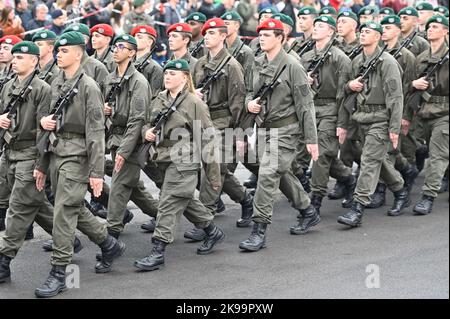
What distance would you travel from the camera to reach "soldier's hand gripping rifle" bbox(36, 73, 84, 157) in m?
7.87

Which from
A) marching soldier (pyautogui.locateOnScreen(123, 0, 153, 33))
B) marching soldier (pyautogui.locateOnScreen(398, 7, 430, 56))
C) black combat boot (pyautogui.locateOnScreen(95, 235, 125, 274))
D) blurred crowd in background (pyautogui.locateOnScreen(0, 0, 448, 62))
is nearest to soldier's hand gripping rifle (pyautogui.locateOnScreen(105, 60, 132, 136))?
black combat boot (pyautogui.locateOnScreen(95, 235, 125, 274))

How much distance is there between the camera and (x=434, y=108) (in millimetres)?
10453

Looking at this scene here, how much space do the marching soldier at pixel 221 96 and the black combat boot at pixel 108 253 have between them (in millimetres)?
1231

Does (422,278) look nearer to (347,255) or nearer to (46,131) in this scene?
(347,255)

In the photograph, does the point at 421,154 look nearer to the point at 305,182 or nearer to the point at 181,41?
the point at 305,182

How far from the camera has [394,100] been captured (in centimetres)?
978

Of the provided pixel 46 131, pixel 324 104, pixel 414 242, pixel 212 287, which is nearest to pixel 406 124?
pixel 324 104

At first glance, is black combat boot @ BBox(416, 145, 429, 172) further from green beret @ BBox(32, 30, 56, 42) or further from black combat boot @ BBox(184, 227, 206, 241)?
green beret @ BBox(32, 30, 56, 42)

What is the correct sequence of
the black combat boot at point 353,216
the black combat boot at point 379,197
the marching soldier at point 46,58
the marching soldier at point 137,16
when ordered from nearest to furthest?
1. the marching soldier at point 46,58
2. the black combat boot at point 353,216
3. the black combat boot at point 379,197
4. the marching soldier at point 137,16

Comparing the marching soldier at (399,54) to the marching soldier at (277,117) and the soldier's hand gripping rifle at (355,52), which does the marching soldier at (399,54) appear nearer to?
the soldier's hand gripping rifle at (355,52)

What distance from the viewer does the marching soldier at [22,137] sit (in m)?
8.08

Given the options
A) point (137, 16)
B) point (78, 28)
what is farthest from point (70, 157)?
point (137, 16)

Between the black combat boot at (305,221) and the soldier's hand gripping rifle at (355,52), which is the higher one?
the soldier's hand gripping rifle at (355,52)

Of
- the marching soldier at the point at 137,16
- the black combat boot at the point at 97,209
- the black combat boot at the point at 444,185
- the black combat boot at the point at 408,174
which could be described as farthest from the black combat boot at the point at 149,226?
the marching soldier at the point at 137,16
